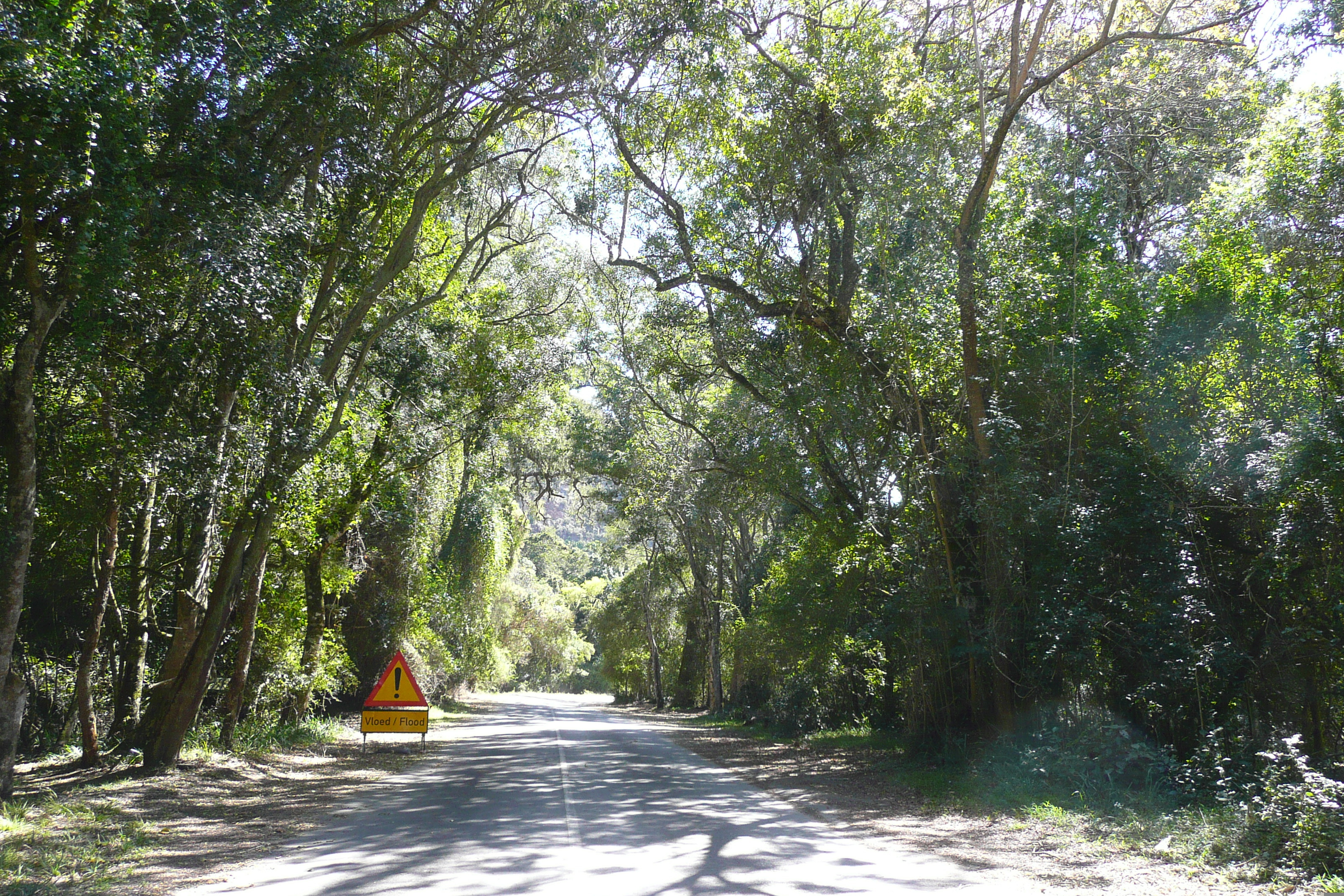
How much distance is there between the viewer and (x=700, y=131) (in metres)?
15.3

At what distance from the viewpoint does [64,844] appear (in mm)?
7633

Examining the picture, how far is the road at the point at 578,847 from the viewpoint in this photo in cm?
645

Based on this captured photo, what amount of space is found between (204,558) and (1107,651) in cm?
1427

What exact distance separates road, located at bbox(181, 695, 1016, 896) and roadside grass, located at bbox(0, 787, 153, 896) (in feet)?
3.86

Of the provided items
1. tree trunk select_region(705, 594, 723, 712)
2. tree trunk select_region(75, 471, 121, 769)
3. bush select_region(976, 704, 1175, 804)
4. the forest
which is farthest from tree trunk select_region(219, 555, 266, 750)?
tree trunk select_region(705, 594, 723, 712)

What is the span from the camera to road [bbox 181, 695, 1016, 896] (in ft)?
21.2

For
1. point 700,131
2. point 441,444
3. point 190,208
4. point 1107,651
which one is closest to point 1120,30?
point 700,131

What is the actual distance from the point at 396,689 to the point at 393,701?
271 mm

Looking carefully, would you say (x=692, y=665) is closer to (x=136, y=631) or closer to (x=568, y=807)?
(x=136, y=631)

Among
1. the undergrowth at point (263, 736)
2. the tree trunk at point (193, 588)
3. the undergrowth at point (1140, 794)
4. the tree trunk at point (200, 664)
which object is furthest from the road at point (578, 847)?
the tree trunk at point (193, 588)

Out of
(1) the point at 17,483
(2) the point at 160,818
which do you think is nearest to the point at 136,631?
(2) the point at 160,818

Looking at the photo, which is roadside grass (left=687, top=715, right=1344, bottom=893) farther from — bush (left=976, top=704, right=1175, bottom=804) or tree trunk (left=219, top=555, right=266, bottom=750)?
tree trunk (left=219, top=555, right=266, bottom=750)

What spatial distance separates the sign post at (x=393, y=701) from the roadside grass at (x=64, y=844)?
18.8 ft

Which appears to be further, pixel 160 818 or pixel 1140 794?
pixel 1140 794
